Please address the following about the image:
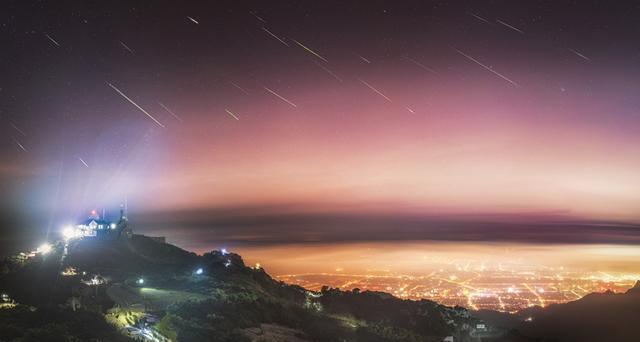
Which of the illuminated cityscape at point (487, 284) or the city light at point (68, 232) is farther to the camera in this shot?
the illuminated cityscape at point (487, 284)

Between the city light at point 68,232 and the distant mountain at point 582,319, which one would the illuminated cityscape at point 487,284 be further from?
the city light at point 68,232

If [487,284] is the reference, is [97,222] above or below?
above

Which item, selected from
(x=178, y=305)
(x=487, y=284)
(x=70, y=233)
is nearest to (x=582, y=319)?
(x=487, y=284)

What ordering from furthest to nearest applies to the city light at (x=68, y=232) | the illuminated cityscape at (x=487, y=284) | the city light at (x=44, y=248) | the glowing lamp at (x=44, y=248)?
the illuminated cityscape at (x=487, y=284) < the city light at (x=68, y=232) < the glowing lamp at (x=44, y=248) < the city light at (x=44, y=248)

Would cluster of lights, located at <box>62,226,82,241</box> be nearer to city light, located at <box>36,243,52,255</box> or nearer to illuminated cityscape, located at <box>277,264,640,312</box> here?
city light, located at <box>36,243,52,255</box>

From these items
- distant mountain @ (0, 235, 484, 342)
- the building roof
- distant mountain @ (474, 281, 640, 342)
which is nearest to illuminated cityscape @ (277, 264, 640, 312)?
distant mountain @ (474, 281, 640, 342)

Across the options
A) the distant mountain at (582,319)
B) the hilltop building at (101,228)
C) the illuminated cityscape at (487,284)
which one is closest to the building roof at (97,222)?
the hilltop building at (101,228)

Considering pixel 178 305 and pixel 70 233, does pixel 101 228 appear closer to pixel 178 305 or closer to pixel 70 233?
pixel 70 233
